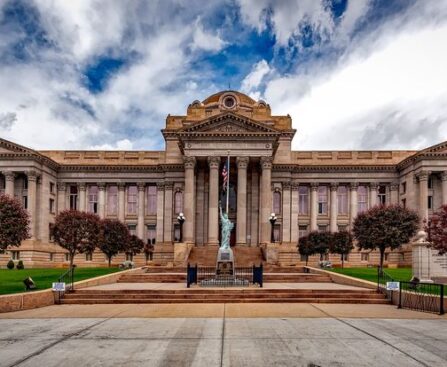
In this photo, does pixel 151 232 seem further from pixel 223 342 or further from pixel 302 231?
pixel 223 342

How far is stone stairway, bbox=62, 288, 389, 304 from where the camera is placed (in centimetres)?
2264

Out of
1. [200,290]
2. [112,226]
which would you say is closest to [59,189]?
[112,226]

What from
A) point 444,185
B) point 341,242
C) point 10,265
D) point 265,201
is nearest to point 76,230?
point 10,265

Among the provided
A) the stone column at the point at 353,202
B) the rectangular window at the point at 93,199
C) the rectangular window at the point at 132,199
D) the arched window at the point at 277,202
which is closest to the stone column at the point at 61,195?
the rectangular window at the point at 93,199

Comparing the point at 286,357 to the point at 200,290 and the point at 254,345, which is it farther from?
the point at 200,290

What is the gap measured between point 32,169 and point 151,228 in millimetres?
16937

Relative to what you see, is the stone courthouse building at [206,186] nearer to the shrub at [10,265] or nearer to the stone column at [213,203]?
the stone column at [213,203]

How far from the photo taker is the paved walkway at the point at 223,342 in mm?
10609

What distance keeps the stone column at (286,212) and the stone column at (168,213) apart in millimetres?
14387

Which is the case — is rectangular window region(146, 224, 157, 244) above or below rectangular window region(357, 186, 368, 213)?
below

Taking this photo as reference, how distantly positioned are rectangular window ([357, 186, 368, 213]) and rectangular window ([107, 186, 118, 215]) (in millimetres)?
32668

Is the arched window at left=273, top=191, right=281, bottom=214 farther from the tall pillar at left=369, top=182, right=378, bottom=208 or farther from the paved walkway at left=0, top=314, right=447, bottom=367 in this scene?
the paved walkway at left=0, top=314, right=447, bottom=367

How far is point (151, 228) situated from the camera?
65062 mm

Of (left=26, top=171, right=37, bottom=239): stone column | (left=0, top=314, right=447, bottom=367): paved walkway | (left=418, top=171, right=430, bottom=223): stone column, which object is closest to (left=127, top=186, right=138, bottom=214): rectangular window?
(left=26, top=171, right=37, bottom=239): stone column
